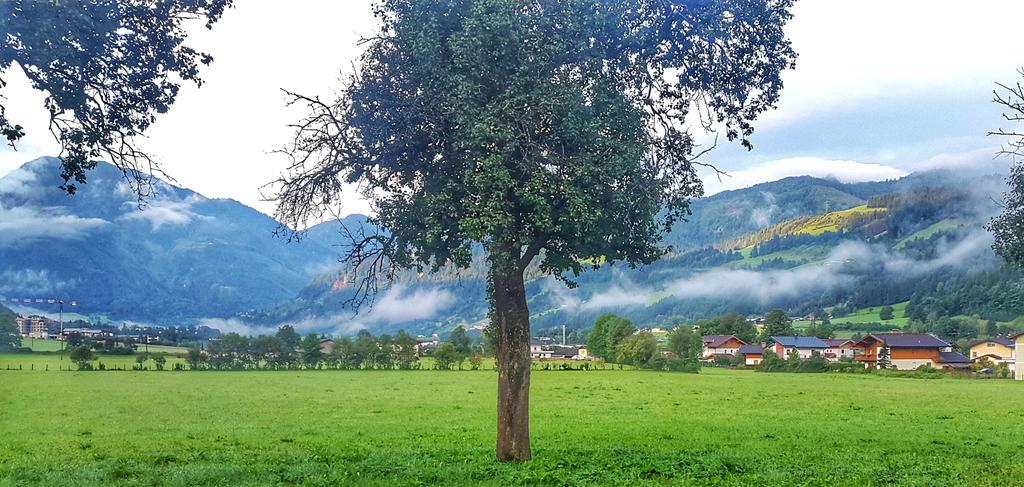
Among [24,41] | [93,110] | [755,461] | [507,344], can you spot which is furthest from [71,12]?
[755,461]

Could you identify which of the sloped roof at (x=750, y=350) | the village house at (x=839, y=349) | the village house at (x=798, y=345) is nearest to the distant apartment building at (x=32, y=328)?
the sloped roof at (x=750, y=350)

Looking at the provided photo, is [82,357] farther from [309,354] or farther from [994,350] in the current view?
[994,350]

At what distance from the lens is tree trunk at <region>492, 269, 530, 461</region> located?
2119 centimetres

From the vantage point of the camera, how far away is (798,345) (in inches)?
6629

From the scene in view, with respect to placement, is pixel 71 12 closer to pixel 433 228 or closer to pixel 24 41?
pixel 24 41

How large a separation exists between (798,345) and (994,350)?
128 feet

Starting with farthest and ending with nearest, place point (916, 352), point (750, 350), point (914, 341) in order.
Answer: point (750, 350)
point (914, 341)
point (916, 352)

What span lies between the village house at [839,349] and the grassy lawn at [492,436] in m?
97.1

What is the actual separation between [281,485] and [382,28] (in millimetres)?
12543

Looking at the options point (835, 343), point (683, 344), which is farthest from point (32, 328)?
point (835, 343)

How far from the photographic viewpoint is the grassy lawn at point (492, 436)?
1950 cm

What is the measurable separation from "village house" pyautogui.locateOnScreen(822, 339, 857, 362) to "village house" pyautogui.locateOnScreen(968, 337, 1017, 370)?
22.7 meters

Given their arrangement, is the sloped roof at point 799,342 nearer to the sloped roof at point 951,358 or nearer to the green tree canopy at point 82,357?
the sloped roof at point 951,358

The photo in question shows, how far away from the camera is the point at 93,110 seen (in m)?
19.5
